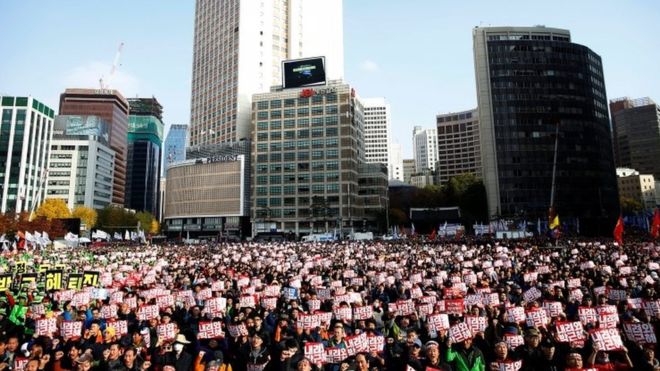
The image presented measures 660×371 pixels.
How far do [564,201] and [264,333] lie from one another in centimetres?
11215

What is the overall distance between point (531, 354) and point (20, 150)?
15975 cm

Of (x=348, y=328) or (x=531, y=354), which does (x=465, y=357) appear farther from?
(x=348, y=328)

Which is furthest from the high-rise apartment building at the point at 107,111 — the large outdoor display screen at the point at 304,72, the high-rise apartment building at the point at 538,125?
the high-rise apartment building at the point at 538,125

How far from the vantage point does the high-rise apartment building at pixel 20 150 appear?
129750 mm

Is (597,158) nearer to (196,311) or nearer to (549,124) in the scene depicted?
(549,124)

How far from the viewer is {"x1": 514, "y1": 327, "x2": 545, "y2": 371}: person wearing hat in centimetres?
836

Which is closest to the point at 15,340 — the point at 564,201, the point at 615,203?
the point at 564,201

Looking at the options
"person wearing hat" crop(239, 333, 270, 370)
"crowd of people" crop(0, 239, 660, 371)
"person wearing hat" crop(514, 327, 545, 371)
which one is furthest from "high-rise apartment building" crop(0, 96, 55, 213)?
"person wearing hat" crop(514, 327, 545, 371)

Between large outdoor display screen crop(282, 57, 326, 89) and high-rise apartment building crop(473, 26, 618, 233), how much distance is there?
1606 inches

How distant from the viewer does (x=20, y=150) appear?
132 m

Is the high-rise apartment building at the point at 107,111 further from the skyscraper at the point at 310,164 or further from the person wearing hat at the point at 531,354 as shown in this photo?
the person wearing hat at the point at 531,354

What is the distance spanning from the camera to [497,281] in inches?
830

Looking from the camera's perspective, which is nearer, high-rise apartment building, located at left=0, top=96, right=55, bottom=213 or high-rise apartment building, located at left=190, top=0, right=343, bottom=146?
high-rise apartment building, located at left=190, top=0, right=343, bottom=146

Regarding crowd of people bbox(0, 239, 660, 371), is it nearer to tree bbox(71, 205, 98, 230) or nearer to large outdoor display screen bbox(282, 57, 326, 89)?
large outdoor display screen bbox(282, 57, 326, 89)
